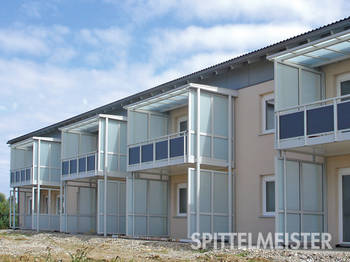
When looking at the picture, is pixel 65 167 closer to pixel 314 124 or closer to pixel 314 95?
pixel 314 95

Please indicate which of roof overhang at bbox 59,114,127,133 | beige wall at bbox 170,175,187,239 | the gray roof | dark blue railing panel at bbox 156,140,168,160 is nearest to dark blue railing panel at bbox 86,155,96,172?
roof overhang at bbox 59,114,127,133

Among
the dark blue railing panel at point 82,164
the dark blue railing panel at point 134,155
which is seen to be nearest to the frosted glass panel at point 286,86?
the dark blue railing panel at point 134,155

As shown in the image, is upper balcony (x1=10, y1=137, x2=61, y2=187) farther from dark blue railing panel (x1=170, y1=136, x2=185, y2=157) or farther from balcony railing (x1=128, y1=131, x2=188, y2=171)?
dark blue railing panel (x1=170, y1=136, x2=185, y2=157)

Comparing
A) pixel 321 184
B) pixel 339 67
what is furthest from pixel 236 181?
pixel 339 67

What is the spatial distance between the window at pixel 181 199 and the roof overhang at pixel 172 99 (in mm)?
3305

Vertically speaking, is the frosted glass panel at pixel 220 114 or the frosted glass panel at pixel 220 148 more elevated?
the frosted glass panel at pixel 220 114

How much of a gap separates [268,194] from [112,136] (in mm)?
8531

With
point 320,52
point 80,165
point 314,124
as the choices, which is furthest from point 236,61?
point 80,165

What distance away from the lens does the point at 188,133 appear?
1983 cm

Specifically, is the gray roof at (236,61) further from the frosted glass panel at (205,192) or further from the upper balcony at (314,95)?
the frosted glass panel at (205,192)

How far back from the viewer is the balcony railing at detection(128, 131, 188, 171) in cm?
2025

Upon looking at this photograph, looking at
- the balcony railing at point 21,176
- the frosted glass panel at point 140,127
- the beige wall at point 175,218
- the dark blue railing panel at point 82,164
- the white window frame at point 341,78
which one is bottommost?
the beige wall at point 175,218

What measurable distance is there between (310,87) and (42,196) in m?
24.0

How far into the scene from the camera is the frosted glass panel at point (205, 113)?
20.1m
